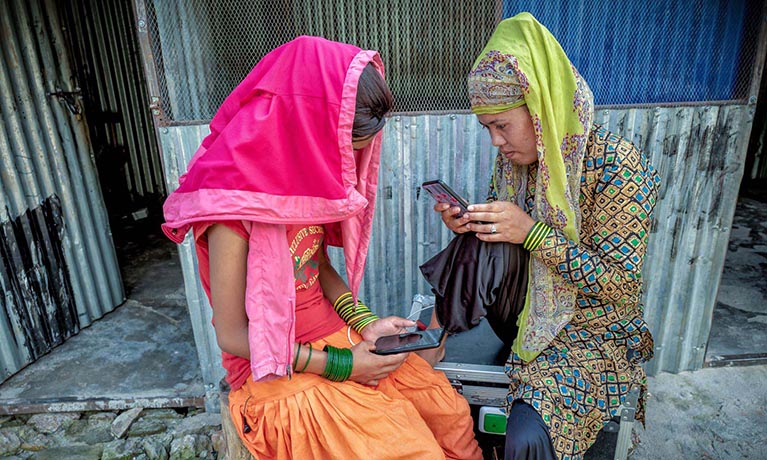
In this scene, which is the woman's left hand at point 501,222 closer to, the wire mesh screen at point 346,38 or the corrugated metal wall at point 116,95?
the wire mesh screen at point 346,38

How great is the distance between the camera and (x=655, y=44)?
9.21ft

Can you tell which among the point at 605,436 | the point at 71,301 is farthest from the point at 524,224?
the point at 71,301

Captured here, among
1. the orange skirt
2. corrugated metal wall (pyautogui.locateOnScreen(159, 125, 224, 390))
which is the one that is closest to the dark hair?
the orange skirt

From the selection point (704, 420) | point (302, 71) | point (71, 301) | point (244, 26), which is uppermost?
point (244, 26)

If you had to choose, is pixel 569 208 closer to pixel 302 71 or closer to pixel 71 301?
pixel 302 71

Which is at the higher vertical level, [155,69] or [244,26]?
[244,26]

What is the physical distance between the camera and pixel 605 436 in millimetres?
2146

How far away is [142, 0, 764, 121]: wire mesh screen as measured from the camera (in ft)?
8.99

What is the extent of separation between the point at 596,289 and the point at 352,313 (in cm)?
88

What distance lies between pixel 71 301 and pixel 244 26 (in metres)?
2.38

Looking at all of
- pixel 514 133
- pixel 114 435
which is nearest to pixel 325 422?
pixel 514 133

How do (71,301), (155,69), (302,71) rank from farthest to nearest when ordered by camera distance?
(71,301) → (155,69) → (302,71)

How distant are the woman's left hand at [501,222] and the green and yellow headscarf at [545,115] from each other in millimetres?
114

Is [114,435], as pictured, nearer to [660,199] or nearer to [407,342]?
[407,342]
